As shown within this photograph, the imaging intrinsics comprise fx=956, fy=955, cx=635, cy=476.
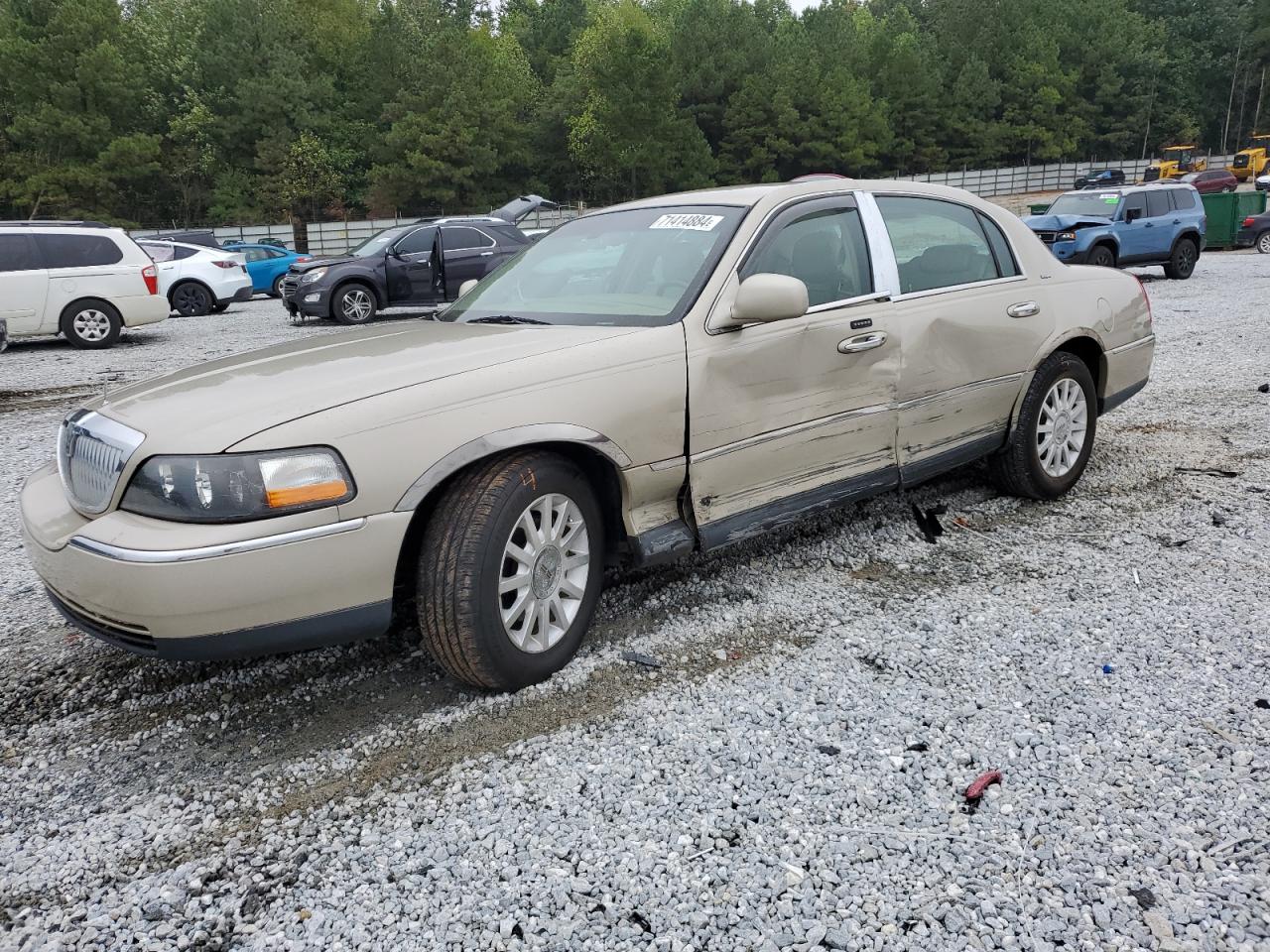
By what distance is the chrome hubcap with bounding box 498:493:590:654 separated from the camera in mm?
3006

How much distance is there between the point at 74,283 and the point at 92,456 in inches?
454

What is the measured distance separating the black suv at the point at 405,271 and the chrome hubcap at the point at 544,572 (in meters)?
12.1

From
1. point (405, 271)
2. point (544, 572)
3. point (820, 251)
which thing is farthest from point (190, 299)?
point (544, 572)

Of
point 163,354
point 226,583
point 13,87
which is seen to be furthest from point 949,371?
point 13,87

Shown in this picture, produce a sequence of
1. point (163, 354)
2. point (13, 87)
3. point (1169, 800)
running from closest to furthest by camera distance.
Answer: point (1169, 800) → point (163, 354) → point (13, 87)

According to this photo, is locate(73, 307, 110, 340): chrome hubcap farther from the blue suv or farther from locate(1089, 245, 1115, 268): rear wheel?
locate(1089, 245, 1115, 268): rear wheel

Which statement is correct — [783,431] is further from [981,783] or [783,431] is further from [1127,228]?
[1127,228]

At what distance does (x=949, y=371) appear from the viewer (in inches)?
166

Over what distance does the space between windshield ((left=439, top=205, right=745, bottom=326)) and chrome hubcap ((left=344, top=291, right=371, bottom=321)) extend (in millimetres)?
11128

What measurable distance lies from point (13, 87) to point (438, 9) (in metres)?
23.2

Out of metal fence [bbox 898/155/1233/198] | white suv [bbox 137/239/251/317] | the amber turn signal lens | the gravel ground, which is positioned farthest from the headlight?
metal fence [bbox 898/155/1233/198]

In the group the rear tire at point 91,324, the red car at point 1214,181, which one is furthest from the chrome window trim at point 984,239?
the red car at point 1214,181

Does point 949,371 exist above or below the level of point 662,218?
below

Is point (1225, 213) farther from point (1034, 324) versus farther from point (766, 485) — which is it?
point (766, 485)
